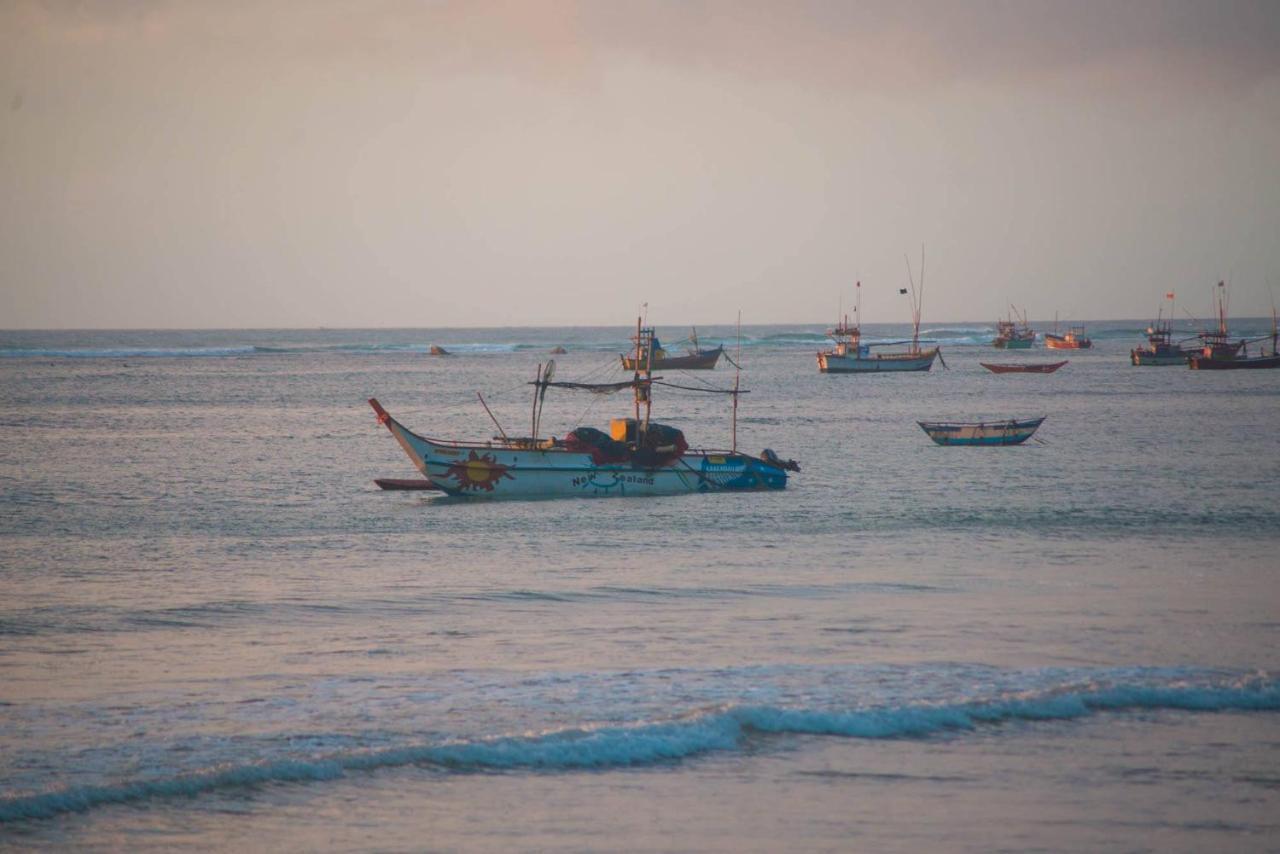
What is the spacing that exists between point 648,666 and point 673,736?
1.99m

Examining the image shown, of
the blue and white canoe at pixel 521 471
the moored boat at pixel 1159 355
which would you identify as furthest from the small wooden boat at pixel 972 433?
the moored boat at pixel 1159 355

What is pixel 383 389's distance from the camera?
66938 millimetres

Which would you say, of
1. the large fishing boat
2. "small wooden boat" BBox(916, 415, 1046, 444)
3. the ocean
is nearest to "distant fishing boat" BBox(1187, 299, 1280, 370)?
"small wooden boat" BBox(916, 415, 1046, 444)

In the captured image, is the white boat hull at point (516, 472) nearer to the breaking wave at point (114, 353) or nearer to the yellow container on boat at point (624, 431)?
the yellow container on boat at point (624, 431)

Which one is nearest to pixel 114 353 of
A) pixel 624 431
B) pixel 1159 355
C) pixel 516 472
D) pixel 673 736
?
pixel 1159 355

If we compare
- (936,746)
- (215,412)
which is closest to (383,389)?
(215,412)

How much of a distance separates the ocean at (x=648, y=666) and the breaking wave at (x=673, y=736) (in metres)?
0.03

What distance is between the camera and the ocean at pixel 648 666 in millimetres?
8180

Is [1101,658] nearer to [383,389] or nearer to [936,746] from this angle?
[936,746]

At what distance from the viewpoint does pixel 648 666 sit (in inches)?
451

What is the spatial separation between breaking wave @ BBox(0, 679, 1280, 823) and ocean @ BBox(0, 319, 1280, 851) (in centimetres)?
3

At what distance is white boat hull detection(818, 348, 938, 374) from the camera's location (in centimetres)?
7656

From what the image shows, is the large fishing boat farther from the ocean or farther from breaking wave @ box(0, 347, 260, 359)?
breaking wave @ box(0, 347, 260, 359)

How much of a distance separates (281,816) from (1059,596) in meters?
9.43
